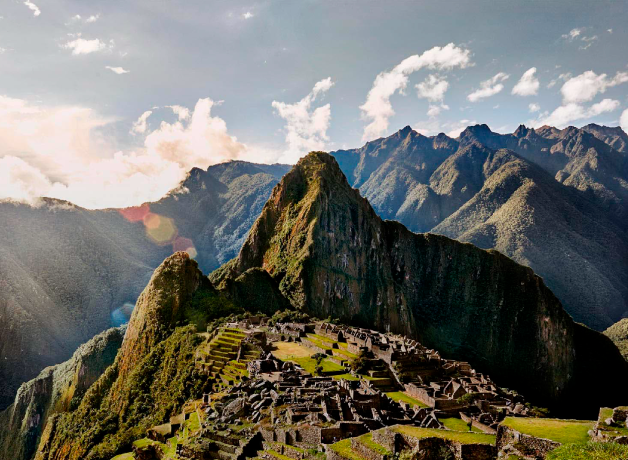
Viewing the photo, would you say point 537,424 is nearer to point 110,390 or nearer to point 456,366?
point 456,366

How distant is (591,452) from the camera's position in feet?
40.5

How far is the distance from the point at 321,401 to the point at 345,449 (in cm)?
721

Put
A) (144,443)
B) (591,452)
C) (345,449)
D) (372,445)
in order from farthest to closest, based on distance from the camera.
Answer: (144,443) < (345,449) < (372,445) < (591,452)

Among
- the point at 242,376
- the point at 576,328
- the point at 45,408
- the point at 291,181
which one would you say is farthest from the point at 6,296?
the point at 576,328

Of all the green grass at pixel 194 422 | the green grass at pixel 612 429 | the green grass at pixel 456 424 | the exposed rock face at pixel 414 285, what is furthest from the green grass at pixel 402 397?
the exposed rock face at pixel 414 285

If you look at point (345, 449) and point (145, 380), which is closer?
point (345, 449)

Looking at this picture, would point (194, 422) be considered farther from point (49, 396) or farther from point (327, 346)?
point (49, 396)

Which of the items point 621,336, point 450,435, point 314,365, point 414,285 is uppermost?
point 414,285

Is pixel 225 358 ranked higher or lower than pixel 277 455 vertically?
lower

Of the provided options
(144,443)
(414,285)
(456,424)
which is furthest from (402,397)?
(414,285)

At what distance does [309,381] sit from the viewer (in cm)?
3158

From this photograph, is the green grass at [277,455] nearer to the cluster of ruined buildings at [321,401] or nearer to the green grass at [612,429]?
the cluster of ruined buildings at [321,401]

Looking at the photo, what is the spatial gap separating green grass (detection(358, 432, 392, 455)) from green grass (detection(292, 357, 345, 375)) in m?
25.2

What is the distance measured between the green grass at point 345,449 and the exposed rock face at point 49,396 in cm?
7597
